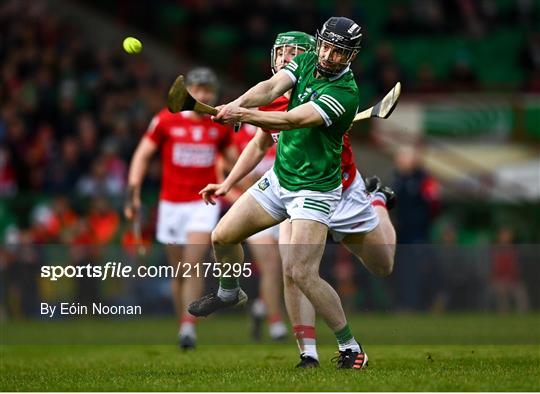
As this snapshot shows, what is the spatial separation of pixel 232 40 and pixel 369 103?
12.0ft

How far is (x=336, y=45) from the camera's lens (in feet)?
30.6

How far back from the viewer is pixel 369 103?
23.5 m

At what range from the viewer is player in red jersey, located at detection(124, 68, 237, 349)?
13.6m

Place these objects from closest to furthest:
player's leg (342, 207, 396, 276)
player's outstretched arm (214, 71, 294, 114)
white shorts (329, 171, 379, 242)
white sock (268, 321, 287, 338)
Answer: player's outstretched arm (214, 71, 294, 114) → white shorts (329, 171, 379, 242) → player's leg (342, 207, 396, 276) → white sock (268, 321, 287, 338)

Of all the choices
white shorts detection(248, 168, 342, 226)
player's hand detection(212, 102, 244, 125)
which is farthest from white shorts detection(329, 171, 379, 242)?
player's hand detection(212, 102, 244, 125)

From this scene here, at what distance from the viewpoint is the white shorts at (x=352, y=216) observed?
34.0 ft

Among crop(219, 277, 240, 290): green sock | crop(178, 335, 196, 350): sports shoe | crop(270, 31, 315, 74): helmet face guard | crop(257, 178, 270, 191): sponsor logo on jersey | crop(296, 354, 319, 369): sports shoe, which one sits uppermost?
crop(270, 31, 315, 74): helmet face guard

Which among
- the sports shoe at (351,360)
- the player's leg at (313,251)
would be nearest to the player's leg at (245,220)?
the player's leg at (313,251)

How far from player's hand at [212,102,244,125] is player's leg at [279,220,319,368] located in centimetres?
145

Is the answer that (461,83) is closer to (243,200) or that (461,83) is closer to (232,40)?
(232,40)

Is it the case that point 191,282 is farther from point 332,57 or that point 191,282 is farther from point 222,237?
point 332,57

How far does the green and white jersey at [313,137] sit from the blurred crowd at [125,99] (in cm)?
622

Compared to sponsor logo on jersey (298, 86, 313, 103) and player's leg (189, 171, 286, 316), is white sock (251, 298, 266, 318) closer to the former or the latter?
player's leg (189, 171, 286, 316)

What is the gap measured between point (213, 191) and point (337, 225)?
102 centimetres
